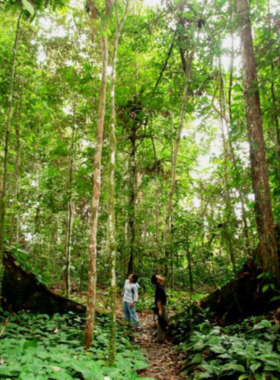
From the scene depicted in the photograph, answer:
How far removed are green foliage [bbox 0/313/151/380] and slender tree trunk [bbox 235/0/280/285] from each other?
3177 mm

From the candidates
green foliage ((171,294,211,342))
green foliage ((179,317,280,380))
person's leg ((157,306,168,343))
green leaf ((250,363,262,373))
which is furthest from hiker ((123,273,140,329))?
green leaf ((250,363,262,373))

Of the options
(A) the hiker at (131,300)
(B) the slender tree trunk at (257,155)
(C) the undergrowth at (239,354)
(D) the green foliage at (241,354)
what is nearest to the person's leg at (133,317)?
(A) the hiker at (131,300)

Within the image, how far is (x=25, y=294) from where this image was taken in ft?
22.7

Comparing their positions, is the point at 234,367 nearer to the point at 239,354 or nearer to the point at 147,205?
the point at 239,354

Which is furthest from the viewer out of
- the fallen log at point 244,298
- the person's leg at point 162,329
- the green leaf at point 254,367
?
the person's leg at point 162,329

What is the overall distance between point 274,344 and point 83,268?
502 inches

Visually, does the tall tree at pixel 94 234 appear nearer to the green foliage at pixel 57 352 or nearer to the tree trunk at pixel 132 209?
the green foliage at pixel 57 352

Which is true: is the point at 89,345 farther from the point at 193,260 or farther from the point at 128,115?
the point at 128,115

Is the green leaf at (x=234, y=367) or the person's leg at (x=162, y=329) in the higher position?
the green leaf at (x=234, y=367)

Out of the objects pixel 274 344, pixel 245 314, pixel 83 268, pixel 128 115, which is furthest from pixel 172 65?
pixel 83 268

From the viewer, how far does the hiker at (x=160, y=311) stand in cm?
729

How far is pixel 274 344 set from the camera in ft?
13.5

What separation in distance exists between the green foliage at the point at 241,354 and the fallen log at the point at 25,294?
12.0 feet

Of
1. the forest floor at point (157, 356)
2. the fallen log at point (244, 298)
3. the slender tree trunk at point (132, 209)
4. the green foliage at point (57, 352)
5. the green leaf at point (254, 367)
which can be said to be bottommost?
the forest floor at point (157, 356)
